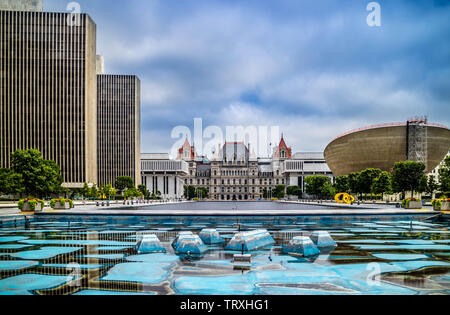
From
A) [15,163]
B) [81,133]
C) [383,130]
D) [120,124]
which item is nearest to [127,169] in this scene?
[120,124]

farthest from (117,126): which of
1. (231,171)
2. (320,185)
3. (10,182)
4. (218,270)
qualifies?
(218,270)

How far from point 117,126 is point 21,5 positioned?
42.0m

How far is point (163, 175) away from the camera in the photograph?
15250cm

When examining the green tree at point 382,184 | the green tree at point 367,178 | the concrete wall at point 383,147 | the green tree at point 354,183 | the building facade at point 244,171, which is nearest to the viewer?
the green tree at point 382,184

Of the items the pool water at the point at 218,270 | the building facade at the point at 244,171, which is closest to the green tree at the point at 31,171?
the pool water at the point at 218,270

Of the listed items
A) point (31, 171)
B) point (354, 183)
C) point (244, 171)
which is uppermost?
point (31, 171)

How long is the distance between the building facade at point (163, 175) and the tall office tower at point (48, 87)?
57.4m

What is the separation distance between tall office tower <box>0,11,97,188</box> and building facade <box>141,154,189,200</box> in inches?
2260

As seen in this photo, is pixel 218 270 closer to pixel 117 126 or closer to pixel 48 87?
pixel 48 87

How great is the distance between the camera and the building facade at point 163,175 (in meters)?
151

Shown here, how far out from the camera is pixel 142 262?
10.4m

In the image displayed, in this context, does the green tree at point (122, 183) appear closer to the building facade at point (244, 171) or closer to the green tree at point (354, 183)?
the green tree at point (354, 183)

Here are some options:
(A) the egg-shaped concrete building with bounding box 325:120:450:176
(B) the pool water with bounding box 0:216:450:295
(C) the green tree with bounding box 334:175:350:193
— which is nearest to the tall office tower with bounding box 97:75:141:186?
(C) the green tree with bounding box 334:175:350:193
